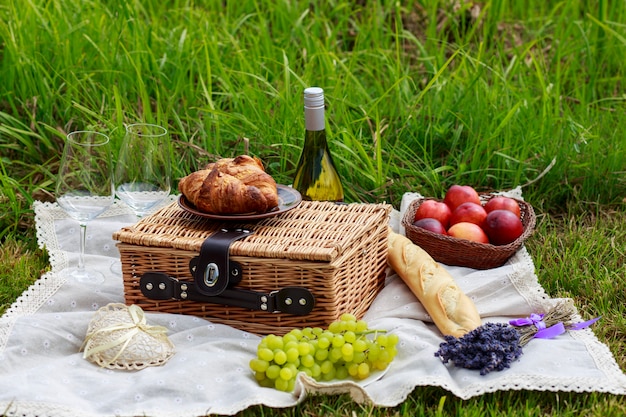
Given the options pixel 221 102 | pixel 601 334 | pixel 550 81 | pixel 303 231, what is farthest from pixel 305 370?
pixel 550 81

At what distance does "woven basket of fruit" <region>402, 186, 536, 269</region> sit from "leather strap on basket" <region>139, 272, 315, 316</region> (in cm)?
74

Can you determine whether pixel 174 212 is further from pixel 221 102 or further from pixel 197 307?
pixel 221 102

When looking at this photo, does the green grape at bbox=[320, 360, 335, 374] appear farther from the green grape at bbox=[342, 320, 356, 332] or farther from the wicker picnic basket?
the wicker picnic basket

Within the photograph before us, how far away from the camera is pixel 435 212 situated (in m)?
3.28

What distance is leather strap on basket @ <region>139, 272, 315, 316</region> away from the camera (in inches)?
101

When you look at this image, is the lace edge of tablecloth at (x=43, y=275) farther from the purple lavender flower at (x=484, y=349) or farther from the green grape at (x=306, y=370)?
the purple lavender flower at (x=484, y=349)

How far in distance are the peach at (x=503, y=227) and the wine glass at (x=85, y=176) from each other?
1330 millimetres

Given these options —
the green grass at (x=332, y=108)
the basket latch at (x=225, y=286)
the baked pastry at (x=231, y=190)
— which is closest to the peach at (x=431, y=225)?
the green grass at (x=332, y=108)

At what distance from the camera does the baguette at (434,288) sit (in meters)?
2.63

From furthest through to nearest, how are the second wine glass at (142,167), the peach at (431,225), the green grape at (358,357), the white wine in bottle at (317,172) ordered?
the white wine in bottle at (317,172) < the peach at (431,225) < the second wine glass at (142,167) < the green grape at (358,357)

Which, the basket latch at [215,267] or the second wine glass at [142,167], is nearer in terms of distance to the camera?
the basket latch at [215,267]

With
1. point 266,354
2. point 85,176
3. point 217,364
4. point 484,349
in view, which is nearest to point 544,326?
point 484,349

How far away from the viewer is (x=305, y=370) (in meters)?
2.34

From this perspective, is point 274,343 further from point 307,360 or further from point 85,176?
point 85,176
